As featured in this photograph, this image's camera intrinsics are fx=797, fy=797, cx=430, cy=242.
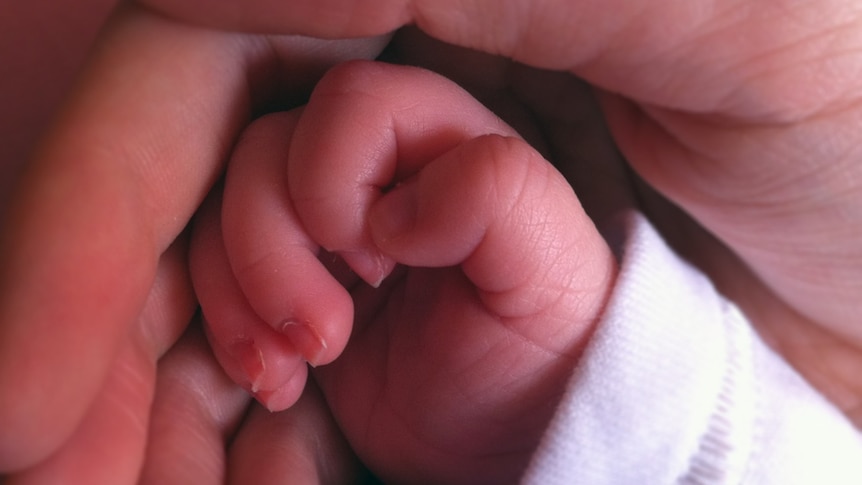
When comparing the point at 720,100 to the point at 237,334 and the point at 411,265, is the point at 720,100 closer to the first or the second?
the point at 411,265

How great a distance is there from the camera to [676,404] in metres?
0.55

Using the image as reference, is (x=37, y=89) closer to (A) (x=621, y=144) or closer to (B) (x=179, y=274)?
(B) (x=179, y=274)

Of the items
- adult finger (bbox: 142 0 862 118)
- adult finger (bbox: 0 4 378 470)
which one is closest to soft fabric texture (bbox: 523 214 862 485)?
adult finger (bbox: 142 0 862 118)

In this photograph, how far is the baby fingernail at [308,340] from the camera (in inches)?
17.9

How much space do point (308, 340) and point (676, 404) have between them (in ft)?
0.86

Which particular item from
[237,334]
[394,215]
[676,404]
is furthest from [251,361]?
[676,404]

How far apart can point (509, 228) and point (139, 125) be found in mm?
216

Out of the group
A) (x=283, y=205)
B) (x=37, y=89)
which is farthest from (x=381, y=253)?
(x=37, y=89)

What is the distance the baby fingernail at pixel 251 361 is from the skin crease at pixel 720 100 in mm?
62

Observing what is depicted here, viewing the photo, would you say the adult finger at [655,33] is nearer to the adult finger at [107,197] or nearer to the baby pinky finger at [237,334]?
→ the adult finger at [107,197]

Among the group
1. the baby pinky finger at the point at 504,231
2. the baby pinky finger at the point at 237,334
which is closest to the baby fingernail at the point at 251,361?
the baby pinky finger at the point at 237,334

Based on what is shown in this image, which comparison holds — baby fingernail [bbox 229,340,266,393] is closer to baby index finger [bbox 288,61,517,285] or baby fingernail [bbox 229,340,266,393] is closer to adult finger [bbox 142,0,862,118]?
baby index finger [bbox 288,61,517,285]

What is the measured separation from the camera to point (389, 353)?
555 millimetres

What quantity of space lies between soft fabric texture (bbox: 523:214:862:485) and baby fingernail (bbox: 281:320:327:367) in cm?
16
